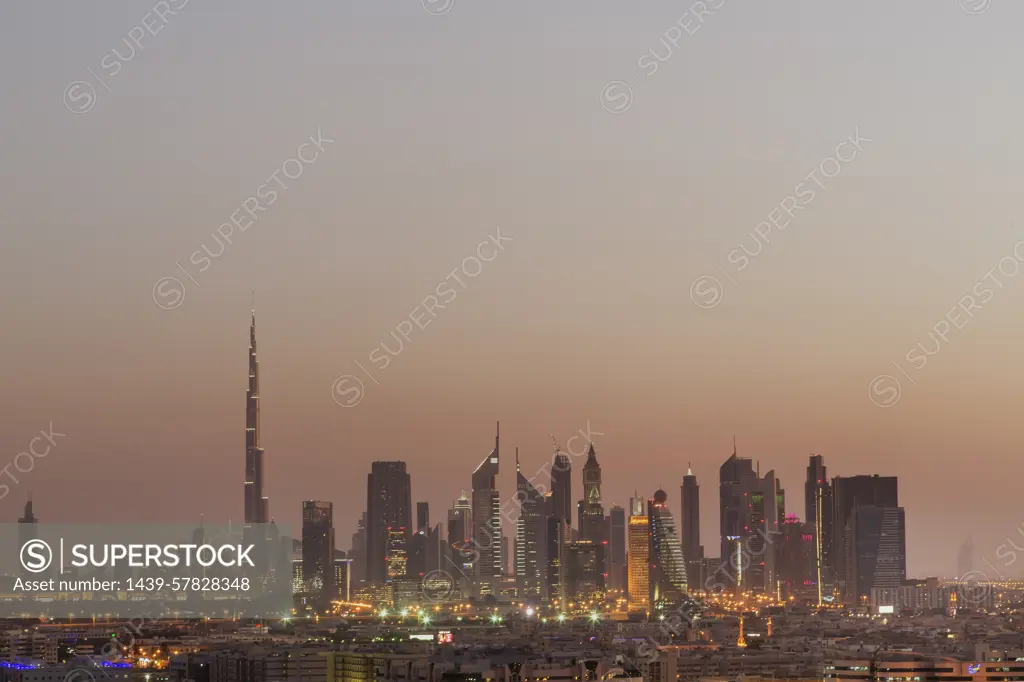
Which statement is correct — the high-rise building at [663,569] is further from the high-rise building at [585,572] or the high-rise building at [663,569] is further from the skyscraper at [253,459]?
the skyscraper at [253,459]

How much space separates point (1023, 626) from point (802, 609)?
117ft

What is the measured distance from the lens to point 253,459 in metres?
147

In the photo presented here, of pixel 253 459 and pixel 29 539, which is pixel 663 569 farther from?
pixel 29 539

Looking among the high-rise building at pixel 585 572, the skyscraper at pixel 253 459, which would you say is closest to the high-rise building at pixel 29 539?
the skyscraper at pixel 253 459

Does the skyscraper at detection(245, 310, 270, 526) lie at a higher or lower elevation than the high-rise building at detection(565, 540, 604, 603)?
higher

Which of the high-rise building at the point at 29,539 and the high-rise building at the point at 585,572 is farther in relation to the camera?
the high-rise building at the point at 585,572

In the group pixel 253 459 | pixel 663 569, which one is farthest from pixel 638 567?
pixel 253 459

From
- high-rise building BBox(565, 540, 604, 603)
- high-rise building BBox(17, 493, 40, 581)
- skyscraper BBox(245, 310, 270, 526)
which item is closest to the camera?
high-rise building BBox(17, 493, 40, 581)

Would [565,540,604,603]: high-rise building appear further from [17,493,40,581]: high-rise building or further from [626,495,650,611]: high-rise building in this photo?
[17,493,40,581]: high-rise building

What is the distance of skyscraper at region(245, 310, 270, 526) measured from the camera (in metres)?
142

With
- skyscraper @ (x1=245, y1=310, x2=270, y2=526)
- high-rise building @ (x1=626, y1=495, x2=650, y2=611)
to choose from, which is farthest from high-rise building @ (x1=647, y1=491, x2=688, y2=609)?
skyscraper @ (x1=245, y1=310, x2=270, y2=526)

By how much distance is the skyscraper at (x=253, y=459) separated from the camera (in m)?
142

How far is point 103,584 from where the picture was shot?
8150 centimetres

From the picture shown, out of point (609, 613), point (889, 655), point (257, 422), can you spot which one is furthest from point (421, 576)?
point (889, 655)
